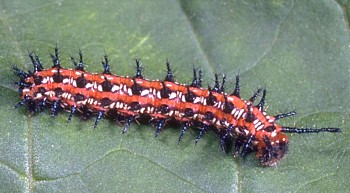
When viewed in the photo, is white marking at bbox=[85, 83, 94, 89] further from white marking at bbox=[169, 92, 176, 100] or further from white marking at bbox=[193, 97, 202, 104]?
white marking at bbox=[193, 97, 202, 104]

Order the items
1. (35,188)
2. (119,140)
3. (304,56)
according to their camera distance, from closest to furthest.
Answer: (35,188)
(119,140)
(304,56)

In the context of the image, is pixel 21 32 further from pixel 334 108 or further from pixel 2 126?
pixel 334 108

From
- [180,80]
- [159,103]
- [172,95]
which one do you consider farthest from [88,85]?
[180,80]

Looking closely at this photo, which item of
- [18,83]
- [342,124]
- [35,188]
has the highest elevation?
[18,83]

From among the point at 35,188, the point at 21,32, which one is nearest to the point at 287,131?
the point at 35,188

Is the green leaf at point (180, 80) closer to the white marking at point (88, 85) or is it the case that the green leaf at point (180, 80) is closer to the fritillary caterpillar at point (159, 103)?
the fritillary caterpillar at point (159, 103)

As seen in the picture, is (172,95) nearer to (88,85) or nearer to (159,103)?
(159,103)

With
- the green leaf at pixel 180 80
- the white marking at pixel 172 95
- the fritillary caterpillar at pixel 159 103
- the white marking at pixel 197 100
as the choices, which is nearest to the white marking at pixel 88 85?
the fritillary caterpillar at pixel 159 103
